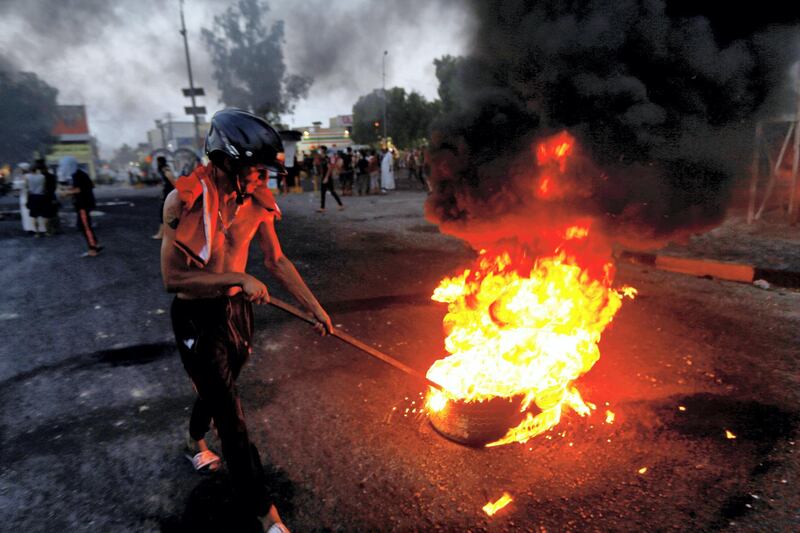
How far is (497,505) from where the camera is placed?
2.57 m

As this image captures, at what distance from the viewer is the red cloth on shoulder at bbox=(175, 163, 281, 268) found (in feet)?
7.03

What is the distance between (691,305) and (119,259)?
32.8 feet

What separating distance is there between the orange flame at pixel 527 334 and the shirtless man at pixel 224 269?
1361 millimetres

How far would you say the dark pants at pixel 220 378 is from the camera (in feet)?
7.75

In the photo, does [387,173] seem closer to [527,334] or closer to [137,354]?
[137,354]

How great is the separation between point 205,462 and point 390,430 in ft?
4.05

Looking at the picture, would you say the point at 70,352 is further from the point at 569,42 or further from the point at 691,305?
the point at 691,305

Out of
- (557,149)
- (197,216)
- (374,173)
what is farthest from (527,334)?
(374,173)

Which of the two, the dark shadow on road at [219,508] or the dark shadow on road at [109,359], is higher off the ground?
the dark shadow on road at [109,359]

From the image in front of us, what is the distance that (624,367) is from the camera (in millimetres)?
4164

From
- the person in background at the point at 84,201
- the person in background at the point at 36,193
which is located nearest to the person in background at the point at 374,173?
the person in background at the point at 36,193

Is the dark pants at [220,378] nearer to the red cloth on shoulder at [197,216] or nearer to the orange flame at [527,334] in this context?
the red cloth on shoulder at [197,216]

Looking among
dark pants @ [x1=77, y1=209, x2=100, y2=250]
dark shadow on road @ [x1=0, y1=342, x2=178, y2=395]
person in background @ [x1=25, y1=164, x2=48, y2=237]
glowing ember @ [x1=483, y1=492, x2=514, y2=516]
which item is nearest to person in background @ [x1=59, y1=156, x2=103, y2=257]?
dark pants @ [x1=77, y1=209, x2=100, y2=250]

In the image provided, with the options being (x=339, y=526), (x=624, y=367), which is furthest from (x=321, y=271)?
(x=339, y=526)
